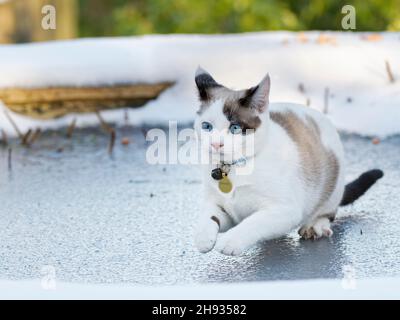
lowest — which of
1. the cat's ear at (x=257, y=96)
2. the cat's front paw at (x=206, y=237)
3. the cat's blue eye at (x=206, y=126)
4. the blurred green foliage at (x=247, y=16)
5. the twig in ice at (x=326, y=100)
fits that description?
the blurred green foliage at (x=247, y=16)

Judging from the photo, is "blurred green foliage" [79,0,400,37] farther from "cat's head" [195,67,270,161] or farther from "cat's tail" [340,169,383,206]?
"cat's head" [195,67,270,161]

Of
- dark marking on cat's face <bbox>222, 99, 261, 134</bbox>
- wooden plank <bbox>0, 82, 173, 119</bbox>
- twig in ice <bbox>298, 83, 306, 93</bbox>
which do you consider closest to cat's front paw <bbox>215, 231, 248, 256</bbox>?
dark marking on cat's face <bbox>222, 99, 261, 134</bbox>

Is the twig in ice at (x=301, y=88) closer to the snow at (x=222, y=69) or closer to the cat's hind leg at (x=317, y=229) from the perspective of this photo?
the snow at (x=222, y=69)

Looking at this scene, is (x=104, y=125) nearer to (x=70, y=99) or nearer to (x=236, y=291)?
(x=70, y=99)

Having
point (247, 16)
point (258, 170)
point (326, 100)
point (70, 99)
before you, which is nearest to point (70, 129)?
point (70, 99)

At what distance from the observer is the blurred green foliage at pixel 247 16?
1006cm

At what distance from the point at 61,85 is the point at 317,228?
114 inches

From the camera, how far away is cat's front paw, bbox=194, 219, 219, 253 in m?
2.95

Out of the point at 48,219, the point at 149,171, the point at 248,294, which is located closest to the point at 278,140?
the point at 248,294

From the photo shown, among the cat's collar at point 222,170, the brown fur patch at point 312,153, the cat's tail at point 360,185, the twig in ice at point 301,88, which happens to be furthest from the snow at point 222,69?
the cat's collar at point 222,170

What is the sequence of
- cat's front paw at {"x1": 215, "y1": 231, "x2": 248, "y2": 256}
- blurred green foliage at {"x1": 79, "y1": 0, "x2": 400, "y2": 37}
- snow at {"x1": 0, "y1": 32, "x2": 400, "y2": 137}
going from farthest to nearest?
blurred green foliage at {"x1": 79, "y1": 0, "x2": 400, "y2": 37} → snow at {"x1": 0, "y1": 32, "x2": 400, "y2": 137} → cat's front paw at {"x1": 215, "y1": 231, "x2": 248, "y2": 256}

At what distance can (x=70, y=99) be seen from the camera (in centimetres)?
580

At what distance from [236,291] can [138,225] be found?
0.99 m

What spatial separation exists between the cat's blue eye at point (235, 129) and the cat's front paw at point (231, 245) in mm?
352
